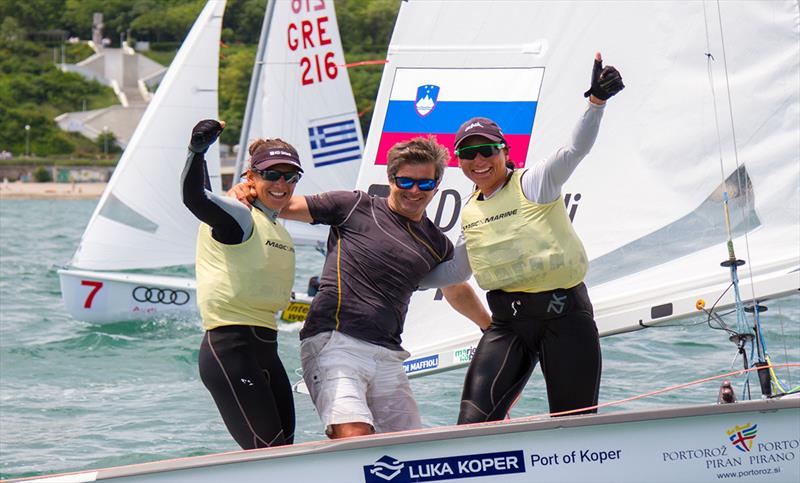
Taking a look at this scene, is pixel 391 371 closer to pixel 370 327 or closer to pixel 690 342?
pixel 370 327

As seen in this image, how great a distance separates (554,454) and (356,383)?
516 millimetres

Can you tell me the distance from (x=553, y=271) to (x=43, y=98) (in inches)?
2569

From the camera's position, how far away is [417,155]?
311 cm

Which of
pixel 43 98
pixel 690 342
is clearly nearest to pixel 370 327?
pixel 690 342

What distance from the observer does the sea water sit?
5500 millimetres

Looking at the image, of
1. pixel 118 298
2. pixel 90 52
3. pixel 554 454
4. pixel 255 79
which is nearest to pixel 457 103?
pixel 554 454

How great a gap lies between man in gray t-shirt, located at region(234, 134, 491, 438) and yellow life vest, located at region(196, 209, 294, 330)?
0.13 meters

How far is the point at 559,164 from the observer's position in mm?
2979

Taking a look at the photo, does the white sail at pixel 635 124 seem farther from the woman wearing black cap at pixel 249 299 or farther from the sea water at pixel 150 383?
the woman wearing black cap at pixel 249 299

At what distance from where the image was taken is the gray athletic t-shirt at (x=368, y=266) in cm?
311

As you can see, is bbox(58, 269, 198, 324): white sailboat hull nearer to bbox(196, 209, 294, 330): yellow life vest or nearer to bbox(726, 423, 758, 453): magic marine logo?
bbox(196, 209, 294, 330): yellow life vest

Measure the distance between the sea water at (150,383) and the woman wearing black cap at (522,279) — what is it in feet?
2.08

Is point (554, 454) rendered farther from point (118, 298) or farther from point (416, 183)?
point (118, 298)

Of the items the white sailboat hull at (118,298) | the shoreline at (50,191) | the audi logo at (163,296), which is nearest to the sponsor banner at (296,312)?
the white sailboat hull at (118,298)
